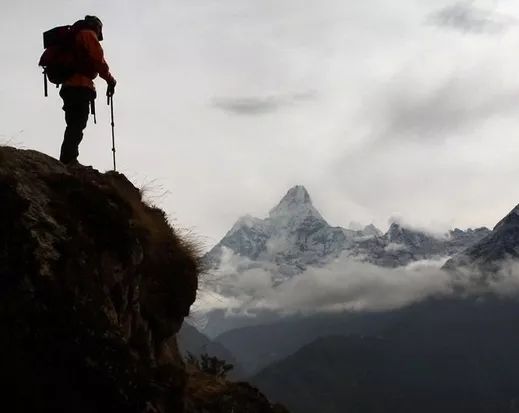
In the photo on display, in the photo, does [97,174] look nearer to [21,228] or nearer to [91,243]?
[91,243]

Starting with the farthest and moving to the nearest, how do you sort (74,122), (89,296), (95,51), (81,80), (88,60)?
(74,122)
(81,80)
(88,60)
(95,51)
(89,296)

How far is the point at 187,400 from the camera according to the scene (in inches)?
483

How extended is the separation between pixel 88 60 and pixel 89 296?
6.33 metres

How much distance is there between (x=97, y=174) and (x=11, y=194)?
13.8ft

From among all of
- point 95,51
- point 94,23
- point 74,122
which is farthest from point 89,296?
point 94,23

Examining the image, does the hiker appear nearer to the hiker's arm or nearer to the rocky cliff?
the hiker's arm

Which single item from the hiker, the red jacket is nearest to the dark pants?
the hiker

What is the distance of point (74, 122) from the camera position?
1551 centimetres

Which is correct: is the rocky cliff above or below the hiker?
below

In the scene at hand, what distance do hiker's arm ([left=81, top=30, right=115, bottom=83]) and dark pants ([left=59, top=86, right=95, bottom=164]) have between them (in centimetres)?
57

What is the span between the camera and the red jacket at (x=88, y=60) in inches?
555

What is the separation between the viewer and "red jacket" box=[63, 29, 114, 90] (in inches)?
555

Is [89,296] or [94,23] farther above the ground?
[94,23]

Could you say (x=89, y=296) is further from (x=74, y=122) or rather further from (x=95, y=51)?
(x=74, y=122)
